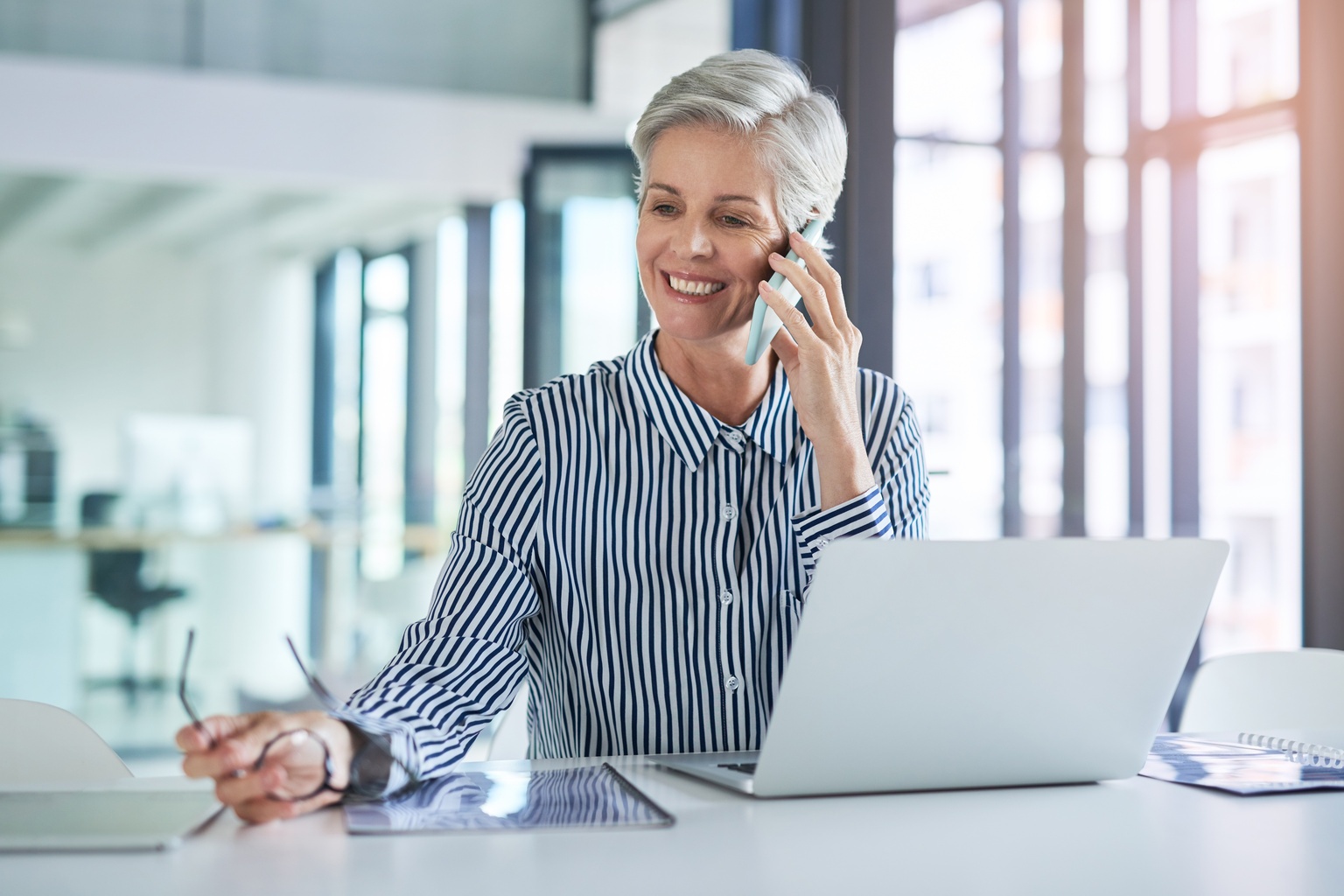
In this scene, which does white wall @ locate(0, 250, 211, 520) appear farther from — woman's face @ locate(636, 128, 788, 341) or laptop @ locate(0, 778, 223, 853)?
laptop @ locate(0, 778, 223, 853)

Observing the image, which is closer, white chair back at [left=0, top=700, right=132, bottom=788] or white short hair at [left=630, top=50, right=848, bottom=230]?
white chair back at [left=0, top=700, right=132, bottom=788]

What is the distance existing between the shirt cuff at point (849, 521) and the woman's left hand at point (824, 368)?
0.02 meters

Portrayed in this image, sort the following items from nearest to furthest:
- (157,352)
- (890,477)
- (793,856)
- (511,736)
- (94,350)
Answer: (793,856) < (890,477) < (511,736) < (94,350) < (157,352)

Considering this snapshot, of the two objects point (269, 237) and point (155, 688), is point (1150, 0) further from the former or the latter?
point (155, 688)

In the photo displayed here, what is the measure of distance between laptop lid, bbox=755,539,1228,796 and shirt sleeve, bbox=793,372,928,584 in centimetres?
35

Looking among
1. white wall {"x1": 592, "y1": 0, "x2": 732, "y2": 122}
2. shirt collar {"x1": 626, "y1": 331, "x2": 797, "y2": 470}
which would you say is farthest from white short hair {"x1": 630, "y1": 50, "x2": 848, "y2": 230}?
white wall {"x1": 592, "y1": 0, "x2": 732, "y2": 122}

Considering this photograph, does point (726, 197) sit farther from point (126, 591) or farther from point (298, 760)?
point (126, 591)

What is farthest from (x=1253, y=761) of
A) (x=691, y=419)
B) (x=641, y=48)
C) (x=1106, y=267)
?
(x=641, y=48)

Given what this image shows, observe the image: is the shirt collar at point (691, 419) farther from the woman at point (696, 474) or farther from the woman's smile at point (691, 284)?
the woman's smile at point (691, 284)

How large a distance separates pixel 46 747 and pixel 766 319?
3.20 ft

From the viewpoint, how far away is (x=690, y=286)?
148 centimetres

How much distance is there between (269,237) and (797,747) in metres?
4.39

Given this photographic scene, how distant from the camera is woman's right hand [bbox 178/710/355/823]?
0.89 meters

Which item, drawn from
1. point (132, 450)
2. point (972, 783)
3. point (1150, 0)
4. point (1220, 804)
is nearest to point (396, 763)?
point (972, 783)
